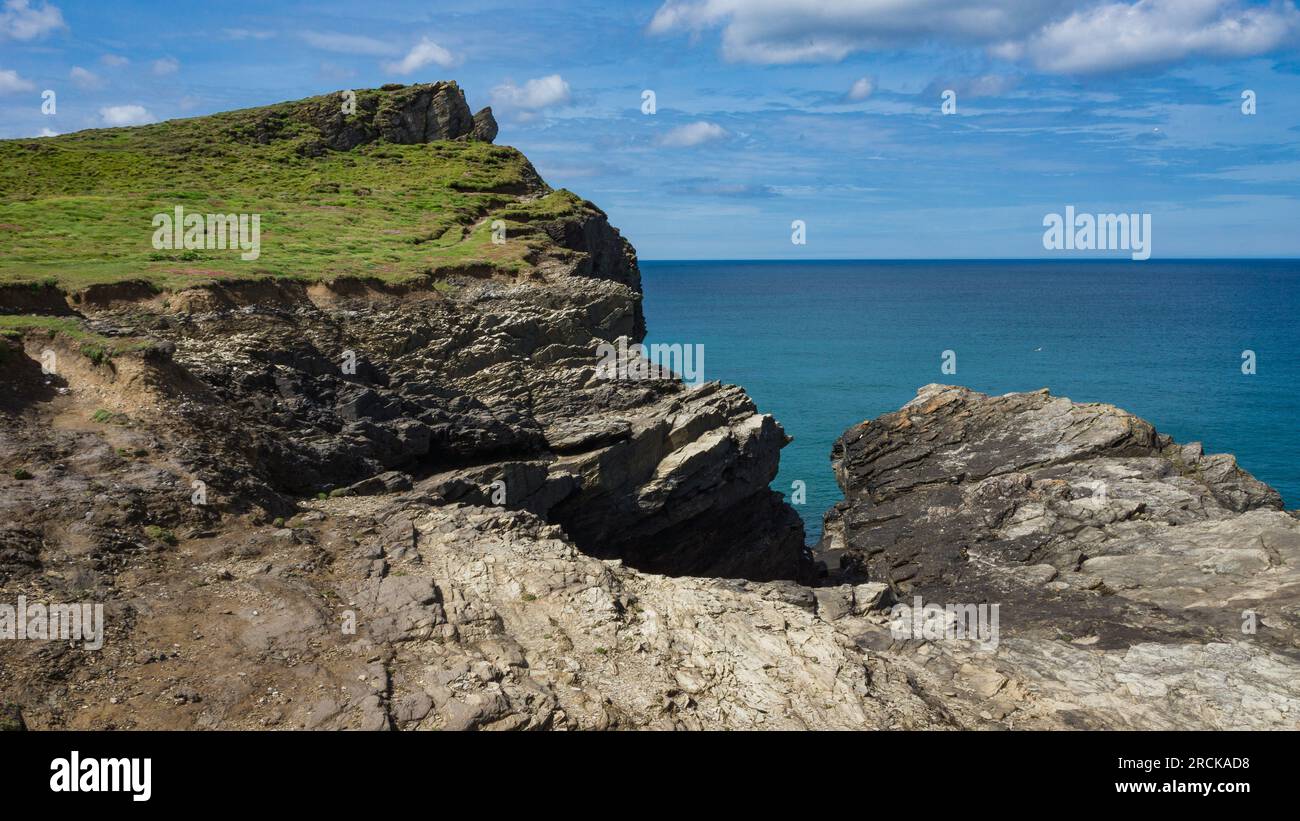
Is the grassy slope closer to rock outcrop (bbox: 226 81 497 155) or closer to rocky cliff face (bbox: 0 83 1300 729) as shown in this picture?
rock outcrop (bbox: 226 81 497 155)

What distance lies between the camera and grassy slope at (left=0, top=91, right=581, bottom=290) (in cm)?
3612

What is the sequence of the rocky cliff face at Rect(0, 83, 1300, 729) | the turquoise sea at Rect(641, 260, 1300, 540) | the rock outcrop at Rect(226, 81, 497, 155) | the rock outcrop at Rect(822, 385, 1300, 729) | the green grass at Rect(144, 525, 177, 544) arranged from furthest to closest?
the turquoise sea at Rect(641, 260, 1300, 540)
the rock outcrop at Rect(226, 81, 497, 155)
the rock outcrop at Rect(822, 385, 1300, 729)
the green grass at Rect(144, 525, 177, 544)
the rocky cliff face at Rect(0, 83, 1300, 729)

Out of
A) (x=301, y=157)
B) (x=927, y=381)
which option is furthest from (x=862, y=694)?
(x=927, y=381)

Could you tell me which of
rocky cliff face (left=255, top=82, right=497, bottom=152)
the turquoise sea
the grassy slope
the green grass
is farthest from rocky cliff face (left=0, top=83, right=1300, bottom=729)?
rocky cliff face (left=255, top=82, right=497, bottom=152)

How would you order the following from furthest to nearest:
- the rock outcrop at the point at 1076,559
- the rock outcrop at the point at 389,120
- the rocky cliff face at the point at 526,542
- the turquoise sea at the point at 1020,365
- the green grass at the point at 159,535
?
the turquoise sea at the point at 1020,365 → the rock outcrop at the point at 389,120 → the rock outcrop at the point at 1076,559 → the green grass at the point at 159,535 → the rocky cliff face at the point at 526,542

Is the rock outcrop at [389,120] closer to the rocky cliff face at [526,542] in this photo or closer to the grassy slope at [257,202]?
the grassy slope at [257,202]

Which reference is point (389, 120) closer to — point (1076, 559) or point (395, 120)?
point (395, 120)

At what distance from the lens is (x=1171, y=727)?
18.5 metres

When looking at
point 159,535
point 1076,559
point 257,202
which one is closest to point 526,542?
point 159,535

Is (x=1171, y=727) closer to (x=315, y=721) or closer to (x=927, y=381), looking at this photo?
(x=315, y=721)

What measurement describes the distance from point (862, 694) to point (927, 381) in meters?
95.6

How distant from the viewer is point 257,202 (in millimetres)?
50938

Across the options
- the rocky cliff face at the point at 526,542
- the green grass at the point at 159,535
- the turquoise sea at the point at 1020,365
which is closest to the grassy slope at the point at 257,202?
the rocky cliff face at the point at 526,542

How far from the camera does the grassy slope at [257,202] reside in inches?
1422
